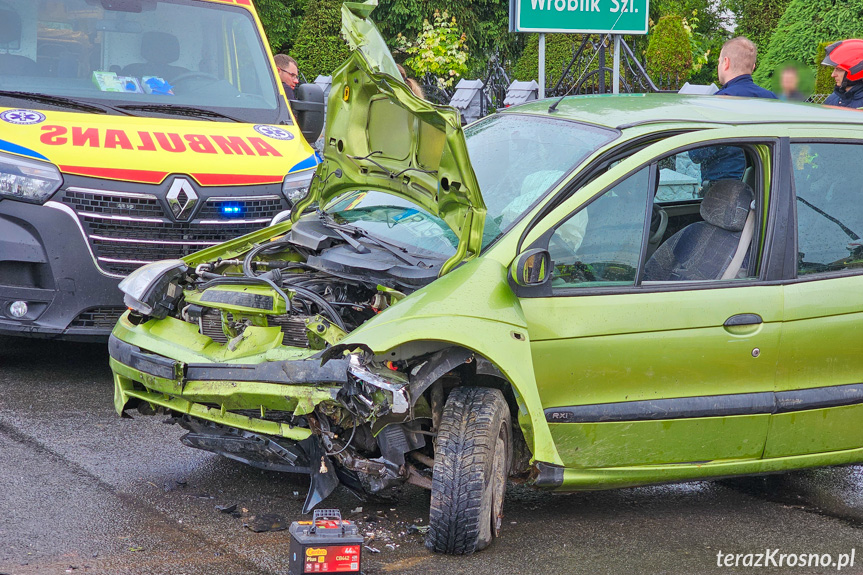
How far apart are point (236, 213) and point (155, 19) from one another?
1.60 metres

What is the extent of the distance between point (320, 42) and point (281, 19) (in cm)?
213

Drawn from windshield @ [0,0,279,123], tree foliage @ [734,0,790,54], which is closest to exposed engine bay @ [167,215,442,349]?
windshield @ [0,0,279,123]

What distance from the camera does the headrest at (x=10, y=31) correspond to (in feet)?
21.2

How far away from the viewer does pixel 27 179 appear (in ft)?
18.9

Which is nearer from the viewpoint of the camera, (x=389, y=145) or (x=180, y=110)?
(x=389, y=145)

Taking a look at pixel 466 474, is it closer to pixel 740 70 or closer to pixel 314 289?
pixel 314 289

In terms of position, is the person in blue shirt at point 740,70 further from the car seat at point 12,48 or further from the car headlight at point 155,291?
the car seat at point 12,48

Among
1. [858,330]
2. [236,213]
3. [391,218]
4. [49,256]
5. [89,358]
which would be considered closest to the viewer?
[858,330]

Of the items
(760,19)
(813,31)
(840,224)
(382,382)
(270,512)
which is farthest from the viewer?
(760,19)

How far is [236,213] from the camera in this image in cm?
634

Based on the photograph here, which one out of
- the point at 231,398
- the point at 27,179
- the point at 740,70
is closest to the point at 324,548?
the point at 231,398

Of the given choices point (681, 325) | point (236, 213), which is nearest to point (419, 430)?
point (681, 325)

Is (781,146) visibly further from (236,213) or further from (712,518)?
(236,213)

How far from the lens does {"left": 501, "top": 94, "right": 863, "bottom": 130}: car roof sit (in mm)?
4398
